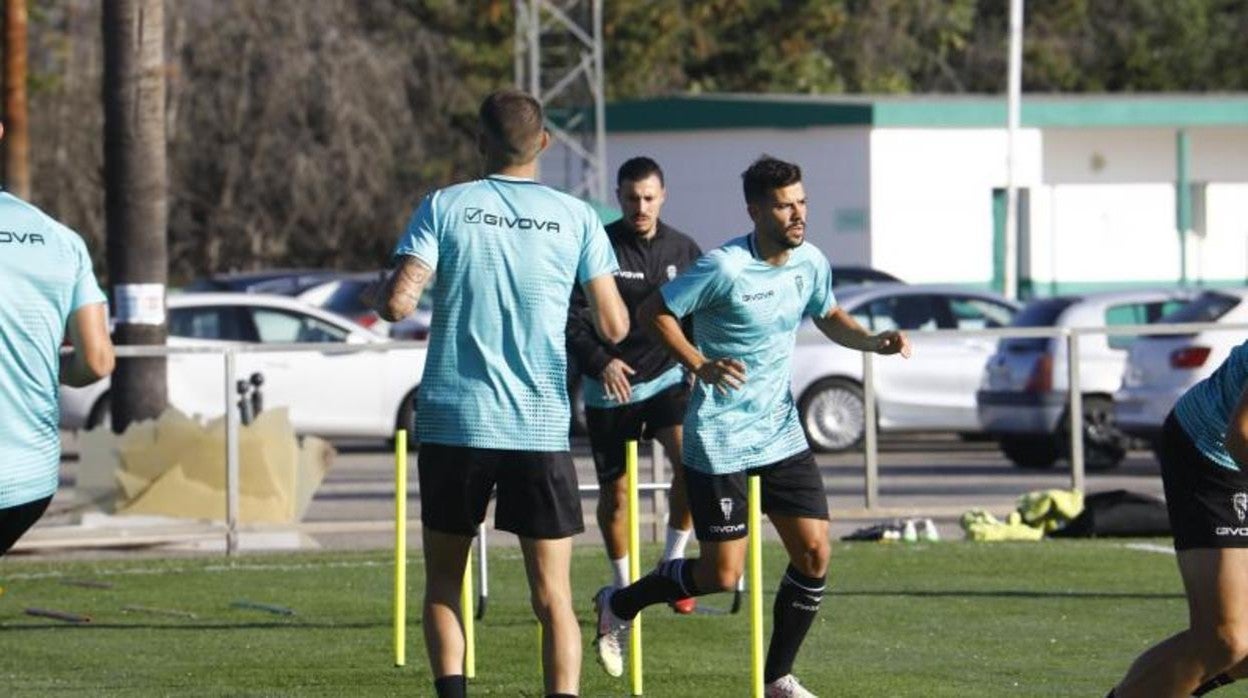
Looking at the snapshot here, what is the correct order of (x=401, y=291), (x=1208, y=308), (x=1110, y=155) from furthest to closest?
(x=1110, y=155) → (x=1208, y=308) → (x=401, y=291)

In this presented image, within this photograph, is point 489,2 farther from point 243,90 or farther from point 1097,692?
point 1097,692

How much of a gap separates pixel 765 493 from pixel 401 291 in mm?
2217

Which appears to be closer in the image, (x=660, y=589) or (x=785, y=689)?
(x=785, y=689)

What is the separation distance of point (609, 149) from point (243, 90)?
41.1 feet

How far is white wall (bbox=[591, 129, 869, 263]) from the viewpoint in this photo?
3988cm

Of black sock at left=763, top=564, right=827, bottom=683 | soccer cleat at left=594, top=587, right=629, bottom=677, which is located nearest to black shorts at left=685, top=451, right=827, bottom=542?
black sock at left=763, top=564, right=827, bottom=683

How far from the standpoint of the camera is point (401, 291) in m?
7.73

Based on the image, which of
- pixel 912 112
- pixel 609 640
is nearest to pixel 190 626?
pixel 609 640

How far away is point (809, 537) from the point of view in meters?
9.51

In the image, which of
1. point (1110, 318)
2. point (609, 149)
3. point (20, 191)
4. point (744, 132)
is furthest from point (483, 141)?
point (609, 149)

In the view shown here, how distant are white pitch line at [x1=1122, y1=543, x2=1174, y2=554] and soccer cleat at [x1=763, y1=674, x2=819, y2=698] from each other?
20.7 ft

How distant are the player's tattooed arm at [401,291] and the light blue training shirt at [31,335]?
2.87 feet

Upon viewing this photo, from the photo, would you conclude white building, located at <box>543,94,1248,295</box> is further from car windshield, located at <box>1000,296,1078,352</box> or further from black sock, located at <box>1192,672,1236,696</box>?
black sock, located at <box>1192,672,1236,696</box>

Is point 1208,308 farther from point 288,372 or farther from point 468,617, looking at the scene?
point 468,617
